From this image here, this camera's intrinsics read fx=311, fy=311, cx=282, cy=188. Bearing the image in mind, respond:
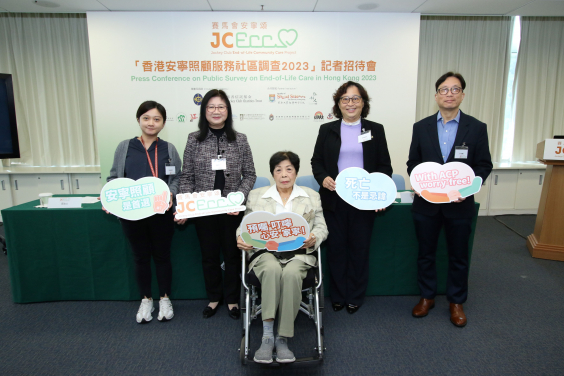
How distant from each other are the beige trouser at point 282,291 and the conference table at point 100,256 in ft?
2.27

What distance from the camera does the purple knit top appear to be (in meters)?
2.19

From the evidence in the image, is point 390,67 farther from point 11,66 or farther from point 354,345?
point 11,66

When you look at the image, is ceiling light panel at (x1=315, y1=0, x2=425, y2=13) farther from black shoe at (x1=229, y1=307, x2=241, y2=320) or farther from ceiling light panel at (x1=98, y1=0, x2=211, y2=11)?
black shoe at (x1=229, y1=307, x2=241, y2=320)

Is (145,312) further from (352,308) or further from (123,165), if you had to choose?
(352,308)

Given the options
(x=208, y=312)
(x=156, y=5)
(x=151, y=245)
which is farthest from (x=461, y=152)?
(x=156, y=5)

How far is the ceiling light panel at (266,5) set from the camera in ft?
12.7

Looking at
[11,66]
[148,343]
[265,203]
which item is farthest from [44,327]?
[11,66]

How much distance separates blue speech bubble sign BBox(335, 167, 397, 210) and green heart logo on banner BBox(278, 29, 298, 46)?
9.05 ft

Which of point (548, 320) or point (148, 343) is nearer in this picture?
point (148, 343)

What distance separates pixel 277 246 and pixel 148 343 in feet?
3.64

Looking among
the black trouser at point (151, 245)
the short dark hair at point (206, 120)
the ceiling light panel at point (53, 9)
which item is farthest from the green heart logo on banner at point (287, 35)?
the black trouser at point (151, 245)

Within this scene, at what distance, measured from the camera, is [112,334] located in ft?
7.04

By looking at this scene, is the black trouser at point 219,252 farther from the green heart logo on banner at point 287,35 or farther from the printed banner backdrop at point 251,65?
the green heart logo on banner at point 287,35

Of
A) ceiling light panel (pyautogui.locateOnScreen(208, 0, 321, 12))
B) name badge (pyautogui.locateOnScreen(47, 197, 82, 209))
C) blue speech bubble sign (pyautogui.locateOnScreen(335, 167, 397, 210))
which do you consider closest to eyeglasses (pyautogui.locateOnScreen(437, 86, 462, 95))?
blue speech bubble sign (pyautogui.locateOnScreen(335, 167, 397, 210))
